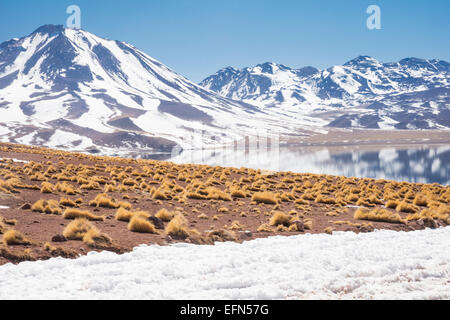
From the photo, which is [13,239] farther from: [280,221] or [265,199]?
[265,199]

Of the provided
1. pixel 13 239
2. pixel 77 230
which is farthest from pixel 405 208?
pixel 13 239

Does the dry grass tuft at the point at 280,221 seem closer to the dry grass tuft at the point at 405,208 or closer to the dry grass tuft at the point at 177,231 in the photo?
the dry grass tuft at the point at 177,231

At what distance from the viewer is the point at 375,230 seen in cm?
1359

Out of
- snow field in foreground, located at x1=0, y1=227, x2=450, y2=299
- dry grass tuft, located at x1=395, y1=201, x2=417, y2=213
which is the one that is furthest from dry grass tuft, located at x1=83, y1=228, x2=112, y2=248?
dry grass tuft, located at x1=395, y1=201, x2=417, y2=213

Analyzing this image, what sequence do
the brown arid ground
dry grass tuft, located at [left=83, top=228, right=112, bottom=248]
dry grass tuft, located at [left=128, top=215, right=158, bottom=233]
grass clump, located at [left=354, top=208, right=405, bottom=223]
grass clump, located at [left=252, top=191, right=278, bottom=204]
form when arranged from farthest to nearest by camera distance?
grass clump, located at [left=252, top=191, right=278, bottom=204] < grass clump, located at [left=354, top=208, right=405, bottom=223] < dry grass tuft, located at [left=128, top=215, right=158, bottom=233] < the brown arid ground < dry grass tuft, located at [left=83, top=228, right=112, bottom=248]

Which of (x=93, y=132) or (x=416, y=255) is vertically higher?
(x=93, y=132)

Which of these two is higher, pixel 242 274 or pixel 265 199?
pixel 265 199

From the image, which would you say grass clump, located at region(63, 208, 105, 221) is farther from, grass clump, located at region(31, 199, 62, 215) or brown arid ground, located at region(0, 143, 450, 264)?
grass clump, located at region(31, 199, 62, 215)

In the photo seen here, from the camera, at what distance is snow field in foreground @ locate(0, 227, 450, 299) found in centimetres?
652

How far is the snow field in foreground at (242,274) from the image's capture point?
652 centimetres

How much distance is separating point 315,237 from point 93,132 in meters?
190

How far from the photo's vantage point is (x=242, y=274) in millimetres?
7656

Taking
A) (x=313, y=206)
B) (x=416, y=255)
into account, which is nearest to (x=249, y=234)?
(x=416, y=255)
